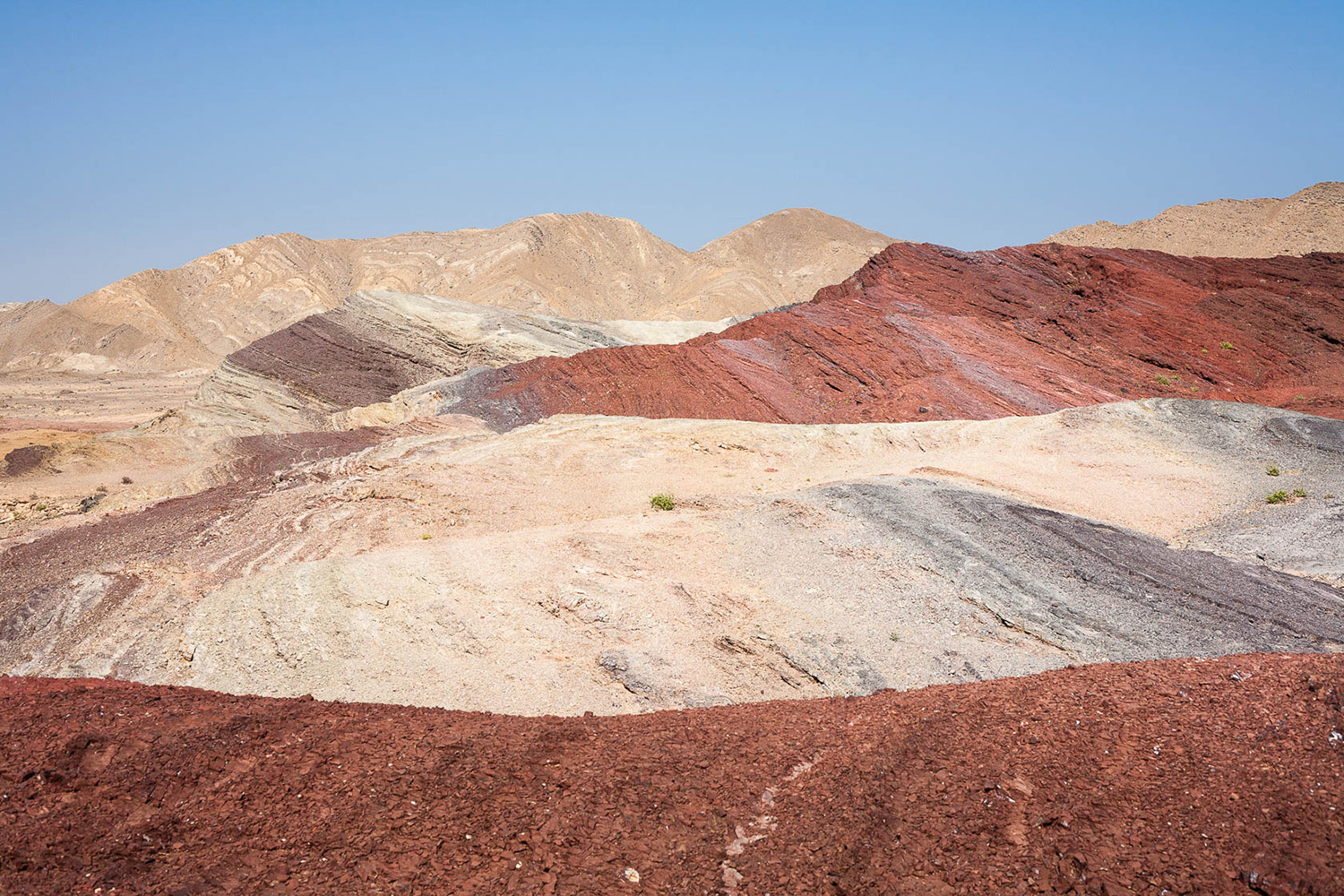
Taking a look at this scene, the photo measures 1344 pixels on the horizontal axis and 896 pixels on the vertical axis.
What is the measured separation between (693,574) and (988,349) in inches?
591

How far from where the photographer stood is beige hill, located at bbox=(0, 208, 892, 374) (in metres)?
60.7

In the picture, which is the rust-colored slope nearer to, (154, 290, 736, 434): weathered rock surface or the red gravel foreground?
(154, 290, 736, 434): weathered rock surface

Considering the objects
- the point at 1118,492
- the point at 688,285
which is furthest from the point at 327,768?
the point at 688,285

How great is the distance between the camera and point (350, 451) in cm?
1809

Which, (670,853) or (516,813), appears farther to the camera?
(516,813)

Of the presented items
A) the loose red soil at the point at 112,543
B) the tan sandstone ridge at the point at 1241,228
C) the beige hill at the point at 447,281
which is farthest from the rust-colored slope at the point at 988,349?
the beige hill at the point at 447,281

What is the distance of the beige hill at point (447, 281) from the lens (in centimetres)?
6069

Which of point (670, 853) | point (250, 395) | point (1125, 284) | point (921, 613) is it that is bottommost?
point (921, 613)

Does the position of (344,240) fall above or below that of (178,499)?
above

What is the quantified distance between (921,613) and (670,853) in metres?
6.08

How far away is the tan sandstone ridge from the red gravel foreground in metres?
49.2

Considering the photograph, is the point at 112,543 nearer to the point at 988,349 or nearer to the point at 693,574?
the point at 693,574

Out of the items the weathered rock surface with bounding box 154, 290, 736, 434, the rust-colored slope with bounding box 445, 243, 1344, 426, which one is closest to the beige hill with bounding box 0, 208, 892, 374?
the weathered rock surface with bounding box 154, 290, 736, 434

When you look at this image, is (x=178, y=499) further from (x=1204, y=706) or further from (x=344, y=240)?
(x=344, y=240)
